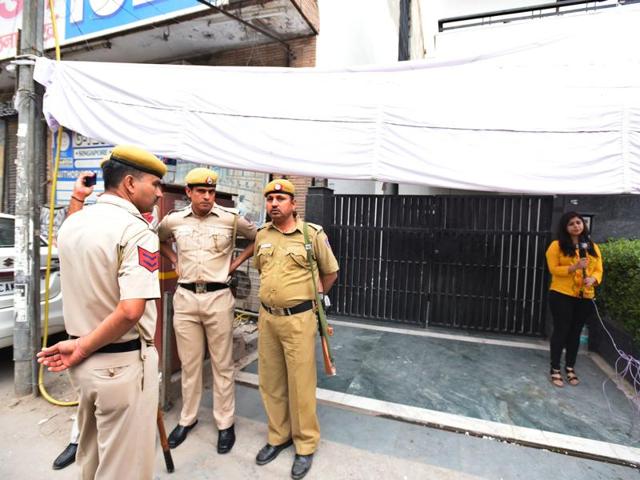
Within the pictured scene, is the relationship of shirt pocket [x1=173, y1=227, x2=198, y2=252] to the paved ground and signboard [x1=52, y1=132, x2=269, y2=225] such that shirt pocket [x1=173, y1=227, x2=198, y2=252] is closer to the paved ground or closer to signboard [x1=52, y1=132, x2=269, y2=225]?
the paved ground

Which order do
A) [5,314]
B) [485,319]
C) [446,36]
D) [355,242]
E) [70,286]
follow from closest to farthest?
1. [70,286]
2. [5,314]
3. [485,319]
4. [355,242]
5. [446,36]

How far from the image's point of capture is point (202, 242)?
9.30 ft

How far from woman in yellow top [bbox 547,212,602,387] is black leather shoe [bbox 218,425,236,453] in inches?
140

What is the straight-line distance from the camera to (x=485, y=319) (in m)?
5.84

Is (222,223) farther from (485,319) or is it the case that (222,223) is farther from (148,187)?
(485,319)

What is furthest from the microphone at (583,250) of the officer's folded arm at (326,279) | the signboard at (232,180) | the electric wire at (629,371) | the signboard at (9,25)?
the signboard at (9,25)

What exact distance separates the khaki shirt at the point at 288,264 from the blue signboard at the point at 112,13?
525cm

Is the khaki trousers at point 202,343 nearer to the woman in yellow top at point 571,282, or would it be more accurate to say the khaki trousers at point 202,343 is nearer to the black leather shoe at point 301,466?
the black leather shoe at point 301,466

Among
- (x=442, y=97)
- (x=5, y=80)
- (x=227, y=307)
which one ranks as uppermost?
(x=5, y=80)

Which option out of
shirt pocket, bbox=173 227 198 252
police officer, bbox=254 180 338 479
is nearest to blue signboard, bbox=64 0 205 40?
shirt pocket, bbox=173 227 198 252

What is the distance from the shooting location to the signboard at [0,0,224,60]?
19.9 feet

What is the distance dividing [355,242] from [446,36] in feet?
20.3

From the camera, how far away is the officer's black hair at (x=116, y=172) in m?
1.74

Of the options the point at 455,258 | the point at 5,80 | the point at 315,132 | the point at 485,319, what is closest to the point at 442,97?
the point at 315,132
